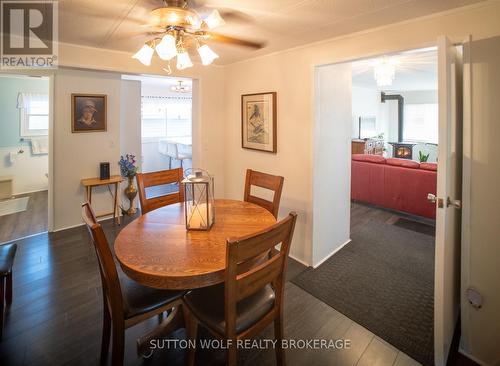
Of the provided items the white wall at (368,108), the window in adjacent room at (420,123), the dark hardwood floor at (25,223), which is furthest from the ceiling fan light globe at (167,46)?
the window in adjacent room at (420,123)

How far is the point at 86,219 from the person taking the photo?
1400 millimetres

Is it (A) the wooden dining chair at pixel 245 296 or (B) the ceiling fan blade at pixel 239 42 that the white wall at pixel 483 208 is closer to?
(A) the wooden dining chair at pixel 245 296

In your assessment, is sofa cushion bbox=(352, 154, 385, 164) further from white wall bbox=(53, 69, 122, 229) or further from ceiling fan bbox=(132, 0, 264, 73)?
white wall bbox=(53, 69, 122, 229)

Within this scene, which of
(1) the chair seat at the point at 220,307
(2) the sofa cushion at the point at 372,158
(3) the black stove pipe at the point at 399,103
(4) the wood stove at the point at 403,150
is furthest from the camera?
(3) the black stove pipe at the point at 399,103

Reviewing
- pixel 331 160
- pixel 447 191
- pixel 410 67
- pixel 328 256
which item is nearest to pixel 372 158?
pixel 410 67

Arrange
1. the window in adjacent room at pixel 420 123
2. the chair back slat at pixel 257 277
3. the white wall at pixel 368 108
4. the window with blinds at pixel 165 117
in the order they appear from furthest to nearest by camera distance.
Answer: the window in adjacent room at pixel 420 123 → the white wall at pixel 368 108 → the window with blinds at pixel 165 117 → the chair back slat at pixel 257 277

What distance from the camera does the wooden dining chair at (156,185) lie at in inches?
91.4

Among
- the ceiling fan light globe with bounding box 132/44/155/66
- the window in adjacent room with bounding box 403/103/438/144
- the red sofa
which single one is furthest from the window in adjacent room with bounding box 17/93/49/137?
the window in adjacent room with bounding box 403/103/438/144

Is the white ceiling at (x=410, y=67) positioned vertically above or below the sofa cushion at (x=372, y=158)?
above

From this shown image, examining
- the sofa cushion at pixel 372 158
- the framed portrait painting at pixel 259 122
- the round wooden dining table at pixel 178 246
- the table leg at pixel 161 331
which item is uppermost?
the framed portrait painting at pixel 259 122

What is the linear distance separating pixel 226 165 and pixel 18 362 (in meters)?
2.77

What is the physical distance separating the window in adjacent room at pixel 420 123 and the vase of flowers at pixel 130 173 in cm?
790

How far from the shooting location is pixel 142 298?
156cm

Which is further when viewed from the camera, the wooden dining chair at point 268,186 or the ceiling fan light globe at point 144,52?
the wooden dining chair at point 268,186
